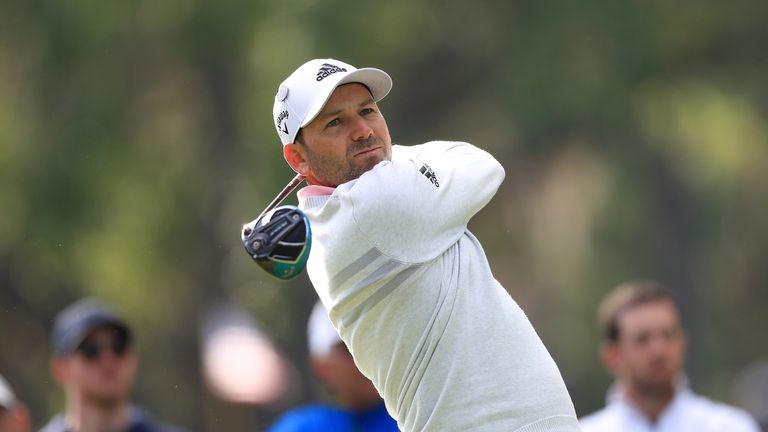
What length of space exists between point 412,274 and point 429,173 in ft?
1.10

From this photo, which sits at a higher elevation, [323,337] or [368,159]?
[368,159]

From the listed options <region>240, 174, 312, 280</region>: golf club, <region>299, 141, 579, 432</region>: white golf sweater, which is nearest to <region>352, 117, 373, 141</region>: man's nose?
<region>299, 141, 579, 432</region>: white golf sweater

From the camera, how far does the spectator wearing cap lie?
8.26 m

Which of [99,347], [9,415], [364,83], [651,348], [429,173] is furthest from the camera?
[651,348]

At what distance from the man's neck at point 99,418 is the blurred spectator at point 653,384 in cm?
235

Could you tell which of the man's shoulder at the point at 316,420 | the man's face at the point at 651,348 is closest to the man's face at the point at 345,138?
the man's shoulder at the point at 316,420

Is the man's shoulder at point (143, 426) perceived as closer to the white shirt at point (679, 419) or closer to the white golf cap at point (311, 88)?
the white shirt at point (679, 419)

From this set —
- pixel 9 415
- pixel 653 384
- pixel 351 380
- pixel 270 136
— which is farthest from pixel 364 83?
pixel 270 136

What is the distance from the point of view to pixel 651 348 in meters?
8.59

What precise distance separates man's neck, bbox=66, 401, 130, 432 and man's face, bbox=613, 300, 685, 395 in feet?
8.44

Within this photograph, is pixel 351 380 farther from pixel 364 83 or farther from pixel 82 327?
pixel 364 83

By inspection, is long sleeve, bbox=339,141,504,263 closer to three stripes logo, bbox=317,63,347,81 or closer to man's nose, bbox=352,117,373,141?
man's nose, bbox=352,117,373,141

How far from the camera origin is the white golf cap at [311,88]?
17.6ft

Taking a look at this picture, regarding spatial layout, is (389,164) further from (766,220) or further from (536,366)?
(766,220)
